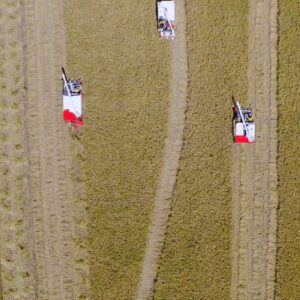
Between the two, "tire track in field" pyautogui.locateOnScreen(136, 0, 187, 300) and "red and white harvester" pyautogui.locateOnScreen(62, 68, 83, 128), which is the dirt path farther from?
"red and white harvester" pyautogui.locateOnScreen(62, 68, 83, 128)

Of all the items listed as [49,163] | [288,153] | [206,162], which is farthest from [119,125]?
[288,153]

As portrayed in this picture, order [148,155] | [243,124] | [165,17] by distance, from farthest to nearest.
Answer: [148,155]
[243,124]
[165,17]

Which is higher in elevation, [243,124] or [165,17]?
[165,17]

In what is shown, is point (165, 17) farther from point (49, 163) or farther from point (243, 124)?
point (49, 163)

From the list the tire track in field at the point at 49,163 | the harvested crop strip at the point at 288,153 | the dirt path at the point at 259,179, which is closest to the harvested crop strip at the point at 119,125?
the tire track in field at the point at 49,163

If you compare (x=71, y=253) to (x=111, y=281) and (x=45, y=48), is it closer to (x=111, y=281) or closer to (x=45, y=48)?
(x=111, y=281)

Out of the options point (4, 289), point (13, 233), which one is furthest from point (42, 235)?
point (4, 289)

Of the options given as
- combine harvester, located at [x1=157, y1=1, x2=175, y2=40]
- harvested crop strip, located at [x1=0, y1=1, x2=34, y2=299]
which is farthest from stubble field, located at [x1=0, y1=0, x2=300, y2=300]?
combine harvester, located at [x1=157, y1=1, x2=175, y2=40]
